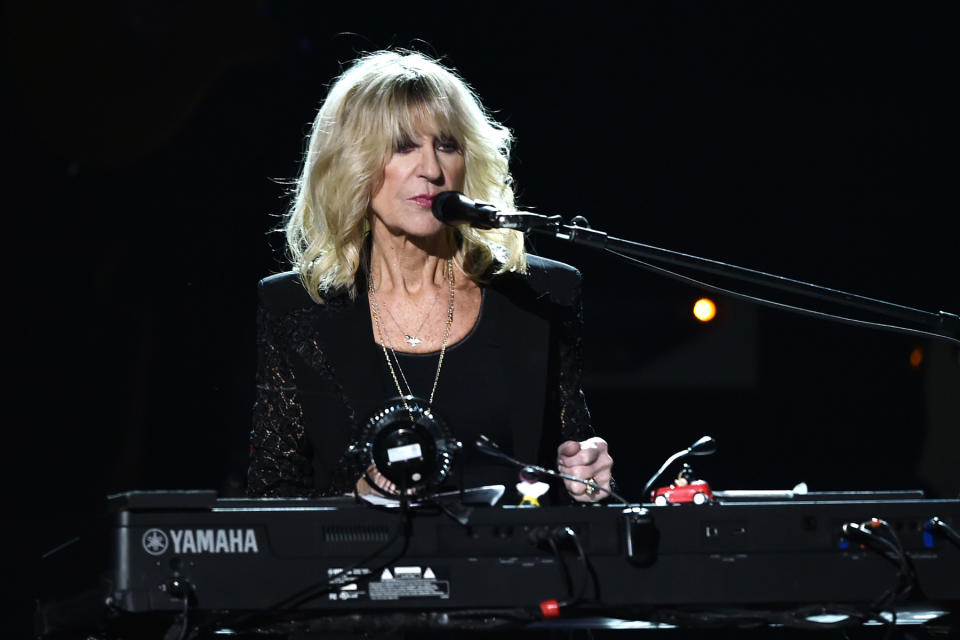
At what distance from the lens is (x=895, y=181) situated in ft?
12.1

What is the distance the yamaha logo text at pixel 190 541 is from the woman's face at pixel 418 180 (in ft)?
2.98

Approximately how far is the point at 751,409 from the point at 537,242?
955 millimetres

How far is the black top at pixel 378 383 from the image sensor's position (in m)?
2.05

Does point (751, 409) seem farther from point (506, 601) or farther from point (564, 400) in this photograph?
point (506, 601)

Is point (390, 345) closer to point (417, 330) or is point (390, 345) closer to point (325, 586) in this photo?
point (417, 330)

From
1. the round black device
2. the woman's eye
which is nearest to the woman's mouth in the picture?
the woman's eye

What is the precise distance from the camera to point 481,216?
5.17ft

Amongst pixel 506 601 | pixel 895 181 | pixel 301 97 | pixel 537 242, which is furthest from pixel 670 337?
pixel 506 601

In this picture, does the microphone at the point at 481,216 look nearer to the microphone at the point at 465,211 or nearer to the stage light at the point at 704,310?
the microphone at the point at 465,211

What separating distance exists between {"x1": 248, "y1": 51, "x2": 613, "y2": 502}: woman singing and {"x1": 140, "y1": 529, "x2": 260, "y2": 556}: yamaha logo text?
0.66 m

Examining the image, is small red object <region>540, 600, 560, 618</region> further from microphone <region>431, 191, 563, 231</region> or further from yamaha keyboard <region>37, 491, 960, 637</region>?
microphone <region>431, 191, 563, 231</region>

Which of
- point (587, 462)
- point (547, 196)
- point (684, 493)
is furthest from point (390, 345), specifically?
point (547, 196)

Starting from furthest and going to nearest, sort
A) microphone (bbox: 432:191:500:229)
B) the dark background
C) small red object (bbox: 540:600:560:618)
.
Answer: the dark background, microphone (bbox: 432:191:500:229), small red object (bbox: 540:600:560:618)

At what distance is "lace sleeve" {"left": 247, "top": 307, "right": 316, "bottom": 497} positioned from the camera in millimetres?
2016
